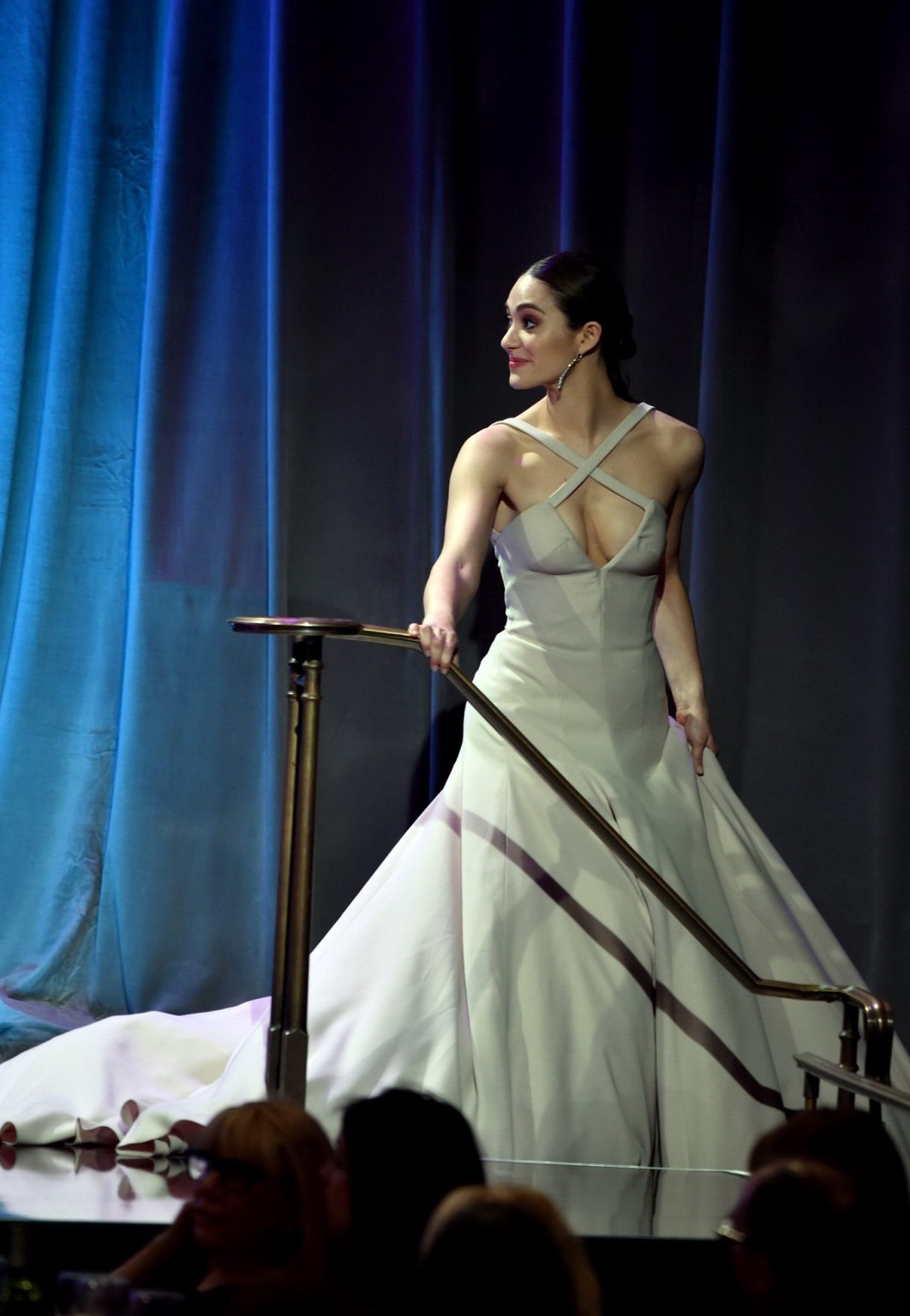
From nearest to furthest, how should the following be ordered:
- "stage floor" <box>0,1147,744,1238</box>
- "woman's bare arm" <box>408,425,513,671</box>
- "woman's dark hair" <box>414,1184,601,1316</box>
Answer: "woman's dark hair" <box>414,1184,601,1316</box> < "stage floor" <box>0,1147,744,1238</box> < "woman's bare arm" <box>408,425,513,671</box>

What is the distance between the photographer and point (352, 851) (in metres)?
3.96

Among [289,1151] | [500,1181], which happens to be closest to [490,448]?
[500,1181]

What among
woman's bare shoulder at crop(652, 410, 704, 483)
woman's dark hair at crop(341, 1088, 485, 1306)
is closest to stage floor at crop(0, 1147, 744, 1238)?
woman's dark hair at crop(341, 1088, 485, 1306)

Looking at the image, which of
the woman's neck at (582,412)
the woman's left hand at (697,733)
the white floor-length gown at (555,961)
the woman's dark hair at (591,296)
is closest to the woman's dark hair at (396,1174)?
the white floor-length gown at (555,961)

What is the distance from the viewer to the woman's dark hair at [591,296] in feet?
10.3

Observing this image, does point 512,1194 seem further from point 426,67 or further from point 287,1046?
point 426,67

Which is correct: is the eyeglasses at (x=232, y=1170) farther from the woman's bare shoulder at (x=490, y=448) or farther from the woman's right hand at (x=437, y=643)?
the woman's bare shoulder at (x=490, y=448)

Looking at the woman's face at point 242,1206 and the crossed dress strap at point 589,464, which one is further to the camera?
the crossed dress strap at point 589,464

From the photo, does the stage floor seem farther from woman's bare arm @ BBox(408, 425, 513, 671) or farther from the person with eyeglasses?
woman's bare arm @ BBox(408, 425, 513, 671)

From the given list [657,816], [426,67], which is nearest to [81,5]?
[426,67]

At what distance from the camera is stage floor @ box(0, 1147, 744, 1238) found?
207 cm

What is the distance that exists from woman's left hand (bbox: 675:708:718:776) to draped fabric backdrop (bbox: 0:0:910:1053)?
2.69 feet

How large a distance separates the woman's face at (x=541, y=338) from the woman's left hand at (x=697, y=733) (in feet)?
2.33

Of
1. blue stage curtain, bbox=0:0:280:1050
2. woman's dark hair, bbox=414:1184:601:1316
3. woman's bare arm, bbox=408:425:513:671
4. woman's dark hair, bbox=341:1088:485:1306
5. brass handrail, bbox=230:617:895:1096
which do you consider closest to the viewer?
woman's dark hair, bbox=414:1184:601:1316
